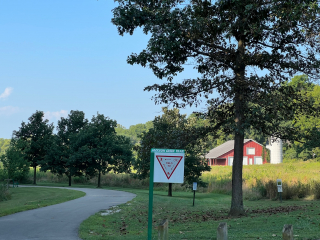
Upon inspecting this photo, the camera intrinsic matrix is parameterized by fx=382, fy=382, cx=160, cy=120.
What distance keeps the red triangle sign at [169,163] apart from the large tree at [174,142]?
9.33 meters

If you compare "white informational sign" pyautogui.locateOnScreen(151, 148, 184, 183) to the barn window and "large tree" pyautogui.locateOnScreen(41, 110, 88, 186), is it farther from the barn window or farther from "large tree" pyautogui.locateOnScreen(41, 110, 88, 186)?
the barn window

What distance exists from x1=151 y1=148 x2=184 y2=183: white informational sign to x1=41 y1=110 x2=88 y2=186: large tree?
125 ft

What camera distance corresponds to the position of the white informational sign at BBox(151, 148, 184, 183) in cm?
633

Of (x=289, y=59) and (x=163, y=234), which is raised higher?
(x=289, y=59)

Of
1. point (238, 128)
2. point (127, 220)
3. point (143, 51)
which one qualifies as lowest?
point (127, 220)

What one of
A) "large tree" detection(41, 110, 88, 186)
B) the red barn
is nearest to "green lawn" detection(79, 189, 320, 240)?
"large tree" detection(41, 110, 88, 186)

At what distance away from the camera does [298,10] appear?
42.1 feet

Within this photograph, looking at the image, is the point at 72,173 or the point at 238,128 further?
the point at 72,173

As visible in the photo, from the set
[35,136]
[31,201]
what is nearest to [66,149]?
[35,136]

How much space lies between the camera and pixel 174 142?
52.1ft

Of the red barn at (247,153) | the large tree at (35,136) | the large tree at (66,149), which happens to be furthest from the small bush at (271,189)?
the red barn at (247,153)

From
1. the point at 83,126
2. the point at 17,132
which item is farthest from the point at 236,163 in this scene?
the point at 17,132

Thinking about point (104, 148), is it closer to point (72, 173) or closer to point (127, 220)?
point (72, 173)

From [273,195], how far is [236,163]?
35.6 feet
